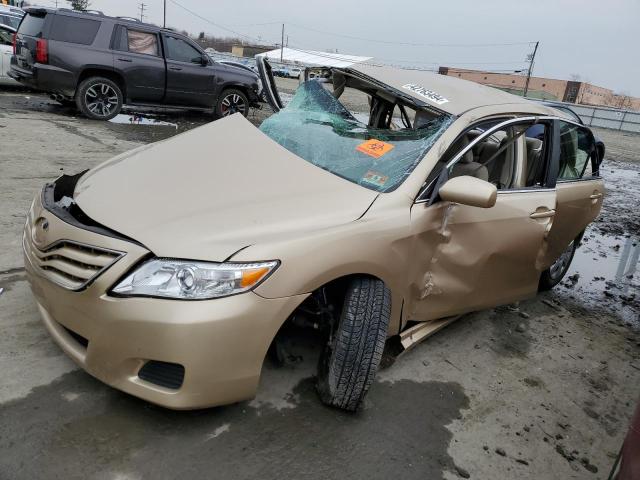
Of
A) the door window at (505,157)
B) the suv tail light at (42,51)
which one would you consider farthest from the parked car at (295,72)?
the suv tail light at (42,51)

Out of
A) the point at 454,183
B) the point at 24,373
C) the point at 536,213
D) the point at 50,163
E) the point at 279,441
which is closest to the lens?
the point at 279,441

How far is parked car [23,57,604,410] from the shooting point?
208cm

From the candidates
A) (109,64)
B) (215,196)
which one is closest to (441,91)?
(215,196)

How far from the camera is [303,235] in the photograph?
7.39 ft

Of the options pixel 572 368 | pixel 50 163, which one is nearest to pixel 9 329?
pixel 572 368

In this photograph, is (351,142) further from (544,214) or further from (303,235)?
(544,214)

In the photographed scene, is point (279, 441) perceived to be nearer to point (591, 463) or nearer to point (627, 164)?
point (591, 463)

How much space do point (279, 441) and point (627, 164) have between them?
1627 cm

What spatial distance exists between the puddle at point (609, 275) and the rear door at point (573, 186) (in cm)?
82

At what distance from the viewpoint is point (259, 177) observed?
2682 mm

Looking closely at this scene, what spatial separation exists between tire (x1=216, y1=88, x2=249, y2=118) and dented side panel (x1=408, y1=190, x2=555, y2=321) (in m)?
9.14

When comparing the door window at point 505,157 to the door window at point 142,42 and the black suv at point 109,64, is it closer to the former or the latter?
the black suv at point 109,64

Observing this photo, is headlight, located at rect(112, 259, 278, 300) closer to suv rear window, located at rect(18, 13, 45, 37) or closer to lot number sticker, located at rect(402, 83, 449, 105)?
lot number sticker, located at rect(402, 83, 449, 105)

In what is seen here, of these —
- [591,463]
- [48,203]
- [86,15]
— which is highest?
[86,15]
